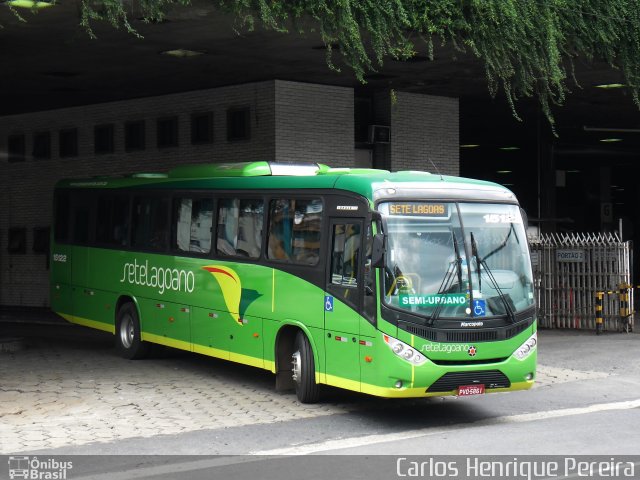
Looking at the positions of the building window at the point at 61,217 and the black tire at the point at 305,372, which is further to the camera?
the building window at the point at 61,217

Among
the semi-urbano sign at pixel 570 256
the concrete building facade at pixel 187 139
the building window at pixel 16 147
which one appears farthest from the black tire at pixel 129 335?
the building window at pixel 16 147

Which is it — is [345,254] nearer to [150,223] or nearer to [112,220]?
[150,223]

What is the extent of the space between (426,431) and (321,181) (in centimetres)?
350

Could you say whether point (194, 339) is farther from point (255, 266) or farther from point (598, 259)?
point (598, 259)

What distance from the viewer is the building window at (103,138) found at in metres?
27.0

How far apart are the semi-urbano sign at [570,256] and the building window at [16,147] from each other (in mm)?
15167

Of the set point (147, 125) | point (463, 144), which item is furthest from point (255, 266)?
point (463, 144)

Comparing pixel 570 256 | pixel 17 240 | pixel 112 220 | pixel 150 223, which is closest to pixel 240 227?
pixel 150 223

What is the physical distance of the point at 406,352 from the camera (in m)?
11.9

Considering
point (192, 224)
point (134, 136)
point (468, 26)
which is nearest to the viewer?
point (192, 224)

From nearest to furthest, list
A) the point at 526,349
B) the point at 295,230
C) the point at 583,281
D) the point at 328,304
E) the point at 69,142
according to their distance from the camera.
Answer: the point at 526,349
the point at 328,304
the point at 295,230
the point at 583,281
the point at 69,142

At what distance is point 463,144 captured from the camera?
137ft

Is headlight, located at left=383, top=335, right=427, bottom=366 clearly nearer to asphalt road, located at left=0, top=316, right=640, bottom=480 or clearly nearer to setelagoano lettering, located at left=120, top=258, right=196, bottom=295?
asphalt road, located at left=0, top=316, right=640, bottom=480

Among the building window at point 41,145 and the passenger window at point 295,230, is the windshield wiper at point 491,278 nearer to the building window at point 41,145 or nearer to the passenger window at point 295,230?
the passenger window at point 295,230
